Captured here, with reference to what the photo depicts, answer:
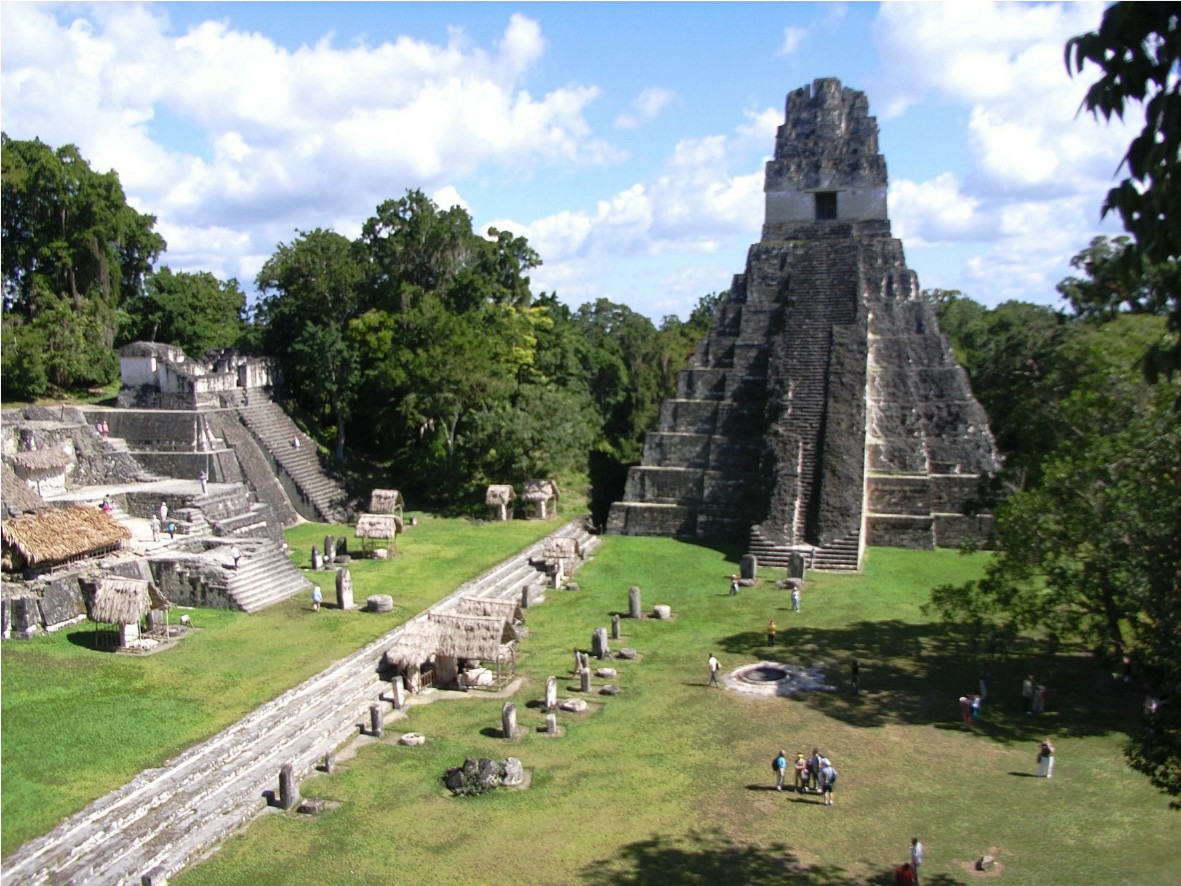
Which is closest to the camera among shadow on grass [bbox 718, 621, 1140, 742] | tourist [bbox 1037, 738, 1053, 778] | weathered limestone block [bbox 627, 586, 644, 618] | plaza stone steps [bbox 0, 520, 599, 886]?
plaza stone steps [bbox 0, 520, 599, 886]

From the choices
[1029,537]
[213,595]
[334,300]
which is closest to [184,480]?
[213,595]

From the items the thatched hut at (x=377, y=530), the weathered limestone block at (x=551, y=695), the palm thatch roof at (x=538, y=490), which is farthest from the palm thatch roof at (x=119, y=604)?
the palm thatch roof at (x=538, y=490)

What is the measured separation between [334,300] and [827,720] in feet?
96.5

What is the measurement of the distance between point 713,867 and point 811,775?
9.38 feet

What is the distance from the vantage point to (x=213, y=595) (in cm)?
2253

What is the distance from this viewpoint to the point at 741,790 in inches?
588

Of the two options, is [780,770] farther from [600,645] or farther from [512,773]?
[600,645]

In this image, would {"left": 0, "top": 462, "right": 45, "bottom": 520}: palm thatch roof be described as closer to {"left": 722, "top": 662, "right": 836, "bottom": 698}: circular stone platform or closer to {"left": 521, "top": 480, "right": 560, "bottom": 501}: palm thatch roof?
{"left": 521, "top": 480, "right": 560, "bottom": 501}: palm thatch roof

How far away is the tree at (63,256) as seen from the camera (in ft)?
121

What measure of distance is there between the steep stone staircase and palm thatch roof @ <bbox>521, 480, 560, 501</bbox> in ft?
21.1

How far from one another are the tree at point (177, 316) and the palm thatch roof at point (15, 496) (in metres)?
18.4

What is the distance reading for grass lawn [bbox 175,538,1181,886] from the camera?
12656mm

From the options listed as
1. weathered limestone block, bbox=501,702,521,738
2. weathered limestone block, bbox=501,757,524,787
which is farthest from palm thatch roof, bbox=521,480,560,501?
weathered limestone block, bbox=501,757,524,787

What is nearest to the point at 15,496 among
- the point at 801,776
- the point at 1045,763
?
the point at 801,776
